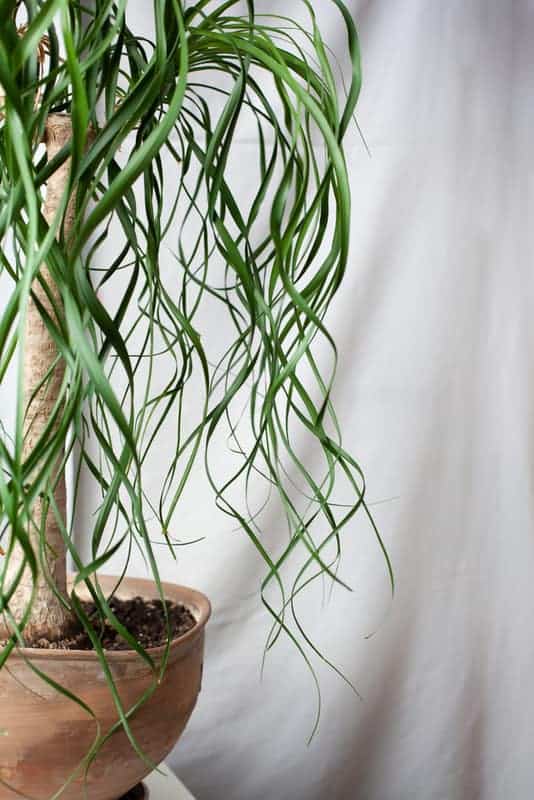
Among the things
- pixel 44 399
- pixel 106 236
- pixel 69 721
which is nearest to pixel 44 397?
pixel 44 399

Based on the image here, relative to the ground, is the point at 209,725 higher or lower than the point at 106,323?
lower

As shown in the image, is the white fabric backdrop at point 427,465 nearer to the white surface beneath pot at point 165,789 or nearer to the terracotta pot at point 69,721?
the white surface beneath pot at point 165,789

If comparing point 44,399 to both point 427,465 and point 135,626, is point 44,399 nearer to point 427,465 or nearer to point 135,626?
point 135,626

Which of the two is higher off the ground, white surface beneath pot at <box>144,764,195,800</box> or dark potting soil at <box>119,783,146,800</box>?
dark potting soil at <box>119,783,146,800</box>

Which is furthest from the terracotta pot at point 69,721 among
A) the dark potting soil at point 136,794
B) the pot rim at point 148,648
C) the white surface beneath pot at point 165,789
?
the white surface beneath pot at point 165,789

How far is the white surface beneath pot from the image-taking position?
88 cm

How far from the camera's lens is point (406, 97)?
1189 mm

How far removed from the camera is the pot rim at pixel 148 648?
611 mm

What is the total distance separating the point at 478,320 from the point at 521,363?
0.09 metres

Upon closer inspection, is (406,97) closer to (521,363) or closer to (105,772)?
(521,363)

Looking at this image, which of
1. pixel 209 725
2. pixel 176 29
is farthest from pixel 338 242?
pixel 209 725

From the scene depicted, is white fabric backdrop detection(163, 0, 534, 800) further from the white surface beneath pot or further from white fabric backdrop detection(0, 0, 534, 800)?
the white surface beneath pot

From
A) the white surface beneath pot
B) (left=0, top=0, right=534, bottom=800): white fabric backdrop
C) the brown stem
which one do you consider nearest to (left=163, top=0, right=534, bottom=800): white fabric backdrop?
(left=0, top=0, right=534, bottom=800): white fabric backdrop

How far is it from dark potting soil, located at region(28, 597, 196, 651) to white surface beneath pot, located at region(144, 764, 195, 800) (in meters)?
0.20
